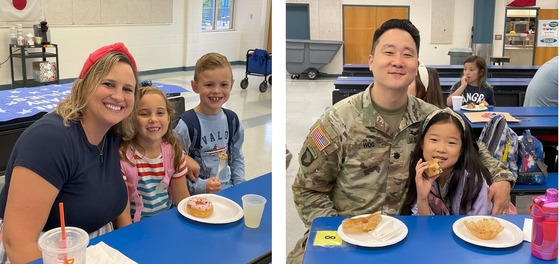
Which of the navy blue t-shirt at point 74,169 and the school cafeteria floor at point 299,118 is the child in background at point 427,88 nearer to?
the school cafeteria floor at point 299,118

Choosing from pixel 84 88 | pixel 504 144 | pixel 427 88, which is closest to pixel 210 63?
pixel 84 88

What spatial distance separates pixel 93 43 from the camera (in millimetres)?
9797

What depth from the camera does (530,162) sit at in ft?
9.29

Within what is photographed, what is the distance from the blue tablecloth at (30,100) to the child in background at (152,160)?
171 cm

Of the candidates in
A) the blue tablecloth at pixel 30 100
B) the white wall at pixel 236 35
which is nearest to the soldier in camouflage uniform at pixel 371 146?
the blue tablecloth at pixel 30 100

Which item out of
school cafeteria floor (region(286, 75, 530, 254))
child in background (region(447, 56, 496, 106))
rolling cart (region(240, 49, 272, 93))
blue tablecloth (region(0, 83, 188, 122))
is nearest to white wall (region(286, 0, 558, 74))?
school cafeteria floor (region(286, 75, 530, 254))

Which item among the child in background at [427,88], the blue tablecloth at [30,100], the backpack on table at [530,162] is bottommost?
the backpack on table at [530,162]

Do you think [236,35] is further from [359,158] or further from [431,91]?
[359,158]

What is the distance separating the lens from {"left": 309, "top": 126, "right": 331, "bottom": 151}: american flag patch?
6.26 ft

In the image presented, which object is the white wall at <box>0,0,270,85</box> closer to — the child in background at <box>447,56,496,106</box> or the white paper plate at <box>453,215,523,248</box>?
the child in background at <box>447,56,496,106</box>

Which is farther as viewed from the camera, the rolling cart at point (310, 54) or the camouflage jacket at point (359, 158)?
the rolling cart at point (310, 54)

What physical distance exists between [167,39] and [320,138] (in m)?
10.1

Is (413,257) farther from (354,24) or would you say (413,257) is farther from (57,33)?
(354,24)

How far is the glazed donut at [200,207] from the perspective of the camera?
1782 mm
